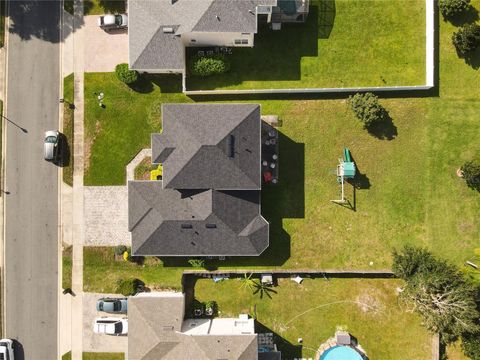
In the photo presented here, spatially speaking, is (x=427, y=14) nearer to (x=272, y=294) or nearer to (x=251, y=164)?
(x=251, y=164)

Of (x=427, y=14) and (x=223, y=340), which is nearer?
(x=223, y=340)

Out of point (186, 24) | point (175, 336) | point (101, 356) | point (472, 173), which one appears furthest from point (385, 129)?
point (101, 356)

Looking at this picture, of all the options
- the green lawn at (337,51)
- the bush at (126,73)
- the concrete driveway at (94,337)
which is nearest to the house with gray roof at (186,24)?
the bush at (126,73)

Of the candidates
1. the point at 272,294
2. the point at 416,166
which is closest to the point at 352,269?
the point at 272,294

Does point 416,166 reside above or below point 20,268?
above

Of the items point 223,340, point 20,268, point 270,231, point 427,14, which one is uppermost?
point 427,14

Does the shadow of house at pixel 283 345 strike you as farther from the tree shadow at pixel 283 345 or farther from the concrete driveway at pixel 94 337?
the concrete driveway at pixel 94 337
